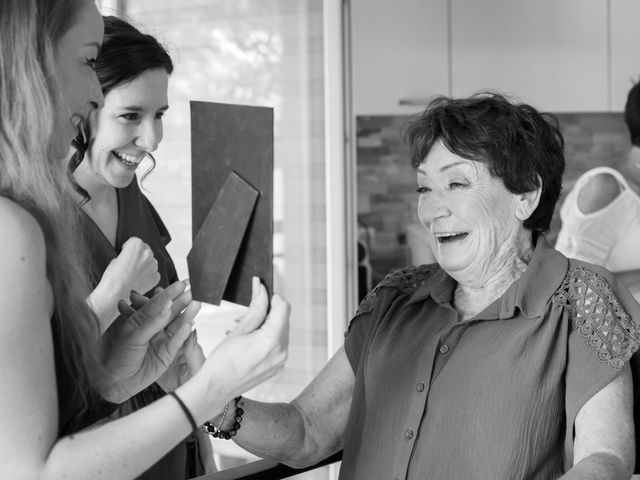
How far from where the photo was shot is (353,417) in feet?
5.54

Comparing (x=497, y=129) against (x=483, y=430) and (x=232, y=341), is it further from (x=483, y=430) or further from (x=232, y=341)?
(x=232, y=341)

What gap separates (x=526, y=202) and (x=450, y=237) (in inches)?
6.4

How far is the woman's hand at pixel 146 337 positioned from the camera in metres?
1.20

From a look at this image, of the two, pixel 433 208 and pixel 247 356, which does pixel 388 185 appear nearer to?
pixel 433 208

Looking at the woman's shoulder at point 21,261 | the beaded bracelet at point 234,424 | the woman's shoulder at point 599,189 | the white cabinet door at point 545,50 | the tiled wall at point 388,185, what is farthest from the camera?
the tiled wall at point 388,185

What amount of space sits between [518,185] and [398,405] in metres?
0.47

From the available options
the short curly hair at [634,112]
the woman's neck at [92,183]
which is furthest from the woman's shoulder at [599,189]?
the woman's neck at [92,183]

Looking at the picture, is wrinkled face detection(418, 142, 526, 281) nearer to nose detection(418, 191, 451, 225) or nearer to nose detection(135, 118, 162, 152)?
nose detection(418, 191, 451, 225)

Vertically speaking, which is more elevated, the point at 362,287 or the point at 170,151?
the point at 170,151

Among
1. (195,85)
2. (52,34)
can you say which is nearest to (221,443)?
(195,85)

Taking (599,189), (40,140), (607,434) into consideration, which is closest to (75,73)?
(40,140)

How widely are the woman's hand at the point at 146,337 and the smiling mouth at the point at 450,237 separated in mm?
588

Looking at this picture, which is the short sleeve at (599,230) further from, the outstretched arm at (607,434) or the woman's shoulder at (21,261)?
the woman's shoulder at (21,261)

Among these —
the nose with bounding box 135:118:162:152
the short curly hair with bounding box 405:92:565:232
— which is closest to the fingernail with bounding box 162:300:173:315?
the nose with bounding box 135:118:162:152
